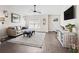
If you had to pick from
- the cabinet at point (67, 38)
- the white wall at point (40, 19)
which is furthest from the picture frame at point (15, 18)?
the cabinet at point (67, 38)

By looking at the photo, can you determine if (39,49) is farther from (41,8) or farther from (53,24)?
(41,8)

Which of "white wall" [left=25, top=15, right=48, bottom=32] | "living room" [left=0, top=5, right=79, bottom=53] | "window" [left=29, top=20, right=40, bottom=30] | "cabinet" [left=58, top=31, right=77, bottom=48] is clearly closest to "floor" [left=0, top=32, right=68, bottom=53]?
"living room" [left=0, top=5, right=79, bottom=53]

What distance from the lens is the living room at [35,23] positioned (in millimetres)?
2467

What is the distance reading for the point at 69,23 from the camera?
2473 mm

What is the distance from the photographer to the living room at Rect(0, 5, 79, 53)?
8.09 ft

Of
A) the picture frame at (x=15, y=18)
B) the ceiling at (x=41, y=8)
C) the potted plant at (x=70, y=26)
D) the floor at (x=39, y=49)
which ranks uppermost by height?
the ceiling at (x=41, y=8)

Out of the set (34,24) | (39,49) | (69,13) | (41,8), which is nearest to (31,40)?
(39,49)

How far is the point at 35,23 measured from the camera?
8.36ft

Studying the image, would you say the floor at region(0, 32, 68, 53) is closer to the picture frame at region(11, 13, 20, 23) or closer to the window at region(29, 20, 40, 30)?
the window at region(29, 20, 40, 30)

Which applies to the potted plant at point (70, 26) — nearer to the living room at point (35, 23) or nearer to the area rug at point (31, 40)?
the living room at point (35, 23)

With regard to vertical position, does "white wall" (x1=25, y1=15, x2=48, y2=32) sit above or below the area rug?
above

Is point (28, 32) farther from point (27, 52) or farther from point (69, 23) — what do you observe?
point (69, 23)
